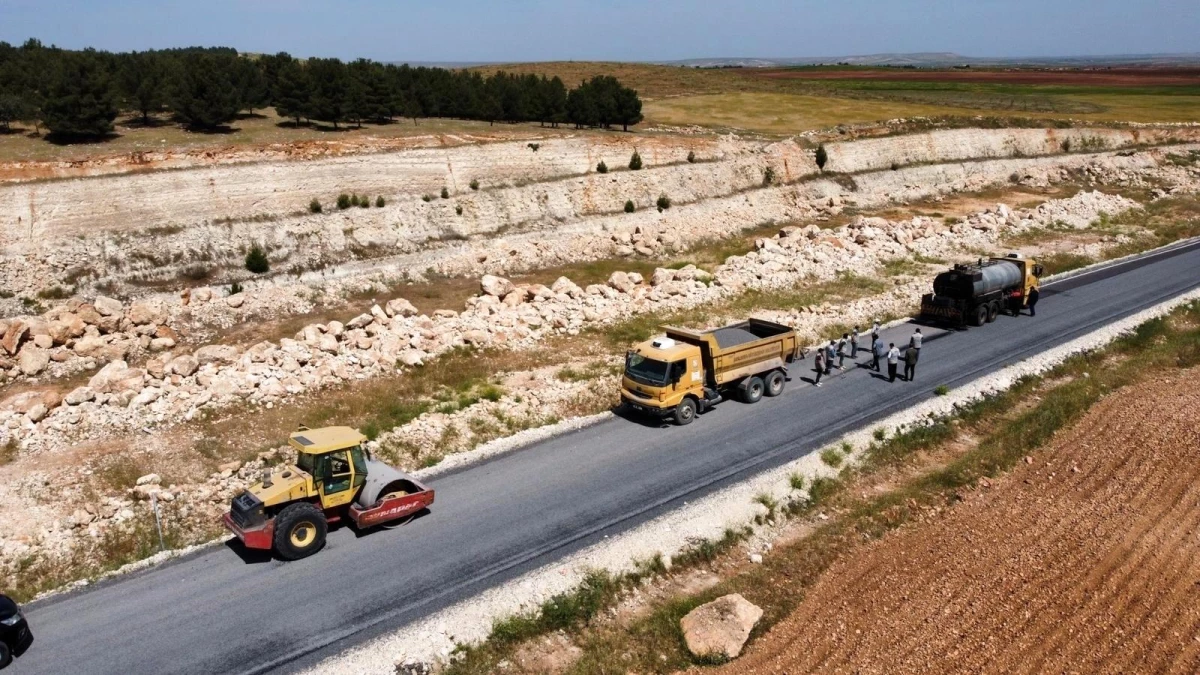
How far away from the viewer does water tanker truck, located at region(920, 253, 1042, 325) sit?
28.1 m

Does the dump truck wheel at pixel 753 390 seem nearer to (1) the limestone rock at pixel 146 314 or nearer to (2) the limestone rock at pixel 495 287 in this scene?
(2) the limestone rock at pixel 495 287

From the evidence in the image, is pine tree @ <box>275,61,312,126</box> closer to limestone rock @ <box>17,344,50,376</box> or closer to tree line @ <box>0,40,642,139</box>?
tree line @ <box>0,40,642,139</box>

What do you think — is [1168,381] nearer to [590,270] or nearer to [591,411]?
[591,411]

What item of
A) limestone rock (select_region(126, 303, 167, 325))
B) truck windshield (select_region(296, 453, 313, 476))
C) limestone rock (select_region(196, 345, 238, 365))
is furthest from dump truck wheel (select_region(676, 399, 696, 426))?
limestone rock (select_region(126, 303, 167, 325))

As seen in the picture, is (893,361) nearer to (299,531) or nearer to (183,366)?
(299,531)

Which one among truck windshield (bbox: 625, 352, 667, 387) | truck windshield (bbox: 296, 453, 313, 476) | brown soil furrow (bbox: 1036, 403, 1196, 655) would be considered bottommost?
brown soil furrow (bbox: 1036, 403, 1196, 655)

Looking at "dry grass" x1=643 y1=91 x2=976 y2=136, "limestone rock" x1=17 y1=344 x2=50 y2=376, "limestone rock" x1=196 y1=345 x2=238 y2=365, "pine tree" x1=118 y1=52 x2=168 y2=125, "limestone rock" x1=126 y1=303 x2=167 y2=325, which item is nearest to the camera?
"limestone rock" x1=196 y1=345 x2=238 y2=365

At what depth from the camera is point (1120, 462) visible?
18828mm

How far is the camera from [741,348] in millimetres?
21531

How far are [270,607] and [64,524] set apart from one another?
652 cm

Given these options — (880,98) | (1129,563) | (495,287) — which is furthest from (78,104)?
(880,98)

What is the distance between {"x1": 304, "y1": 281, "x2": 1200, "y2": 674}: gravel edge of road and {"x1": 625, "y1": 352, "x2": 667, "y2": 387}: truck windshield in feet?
12.3

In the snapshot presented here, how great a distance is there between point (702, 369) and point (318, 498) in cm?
1045

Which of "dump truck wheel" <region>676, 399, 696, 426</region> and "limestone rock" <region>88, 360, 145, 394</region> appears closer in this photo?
"dump truck wheel" <region>676, 399, 696, 426</region>
